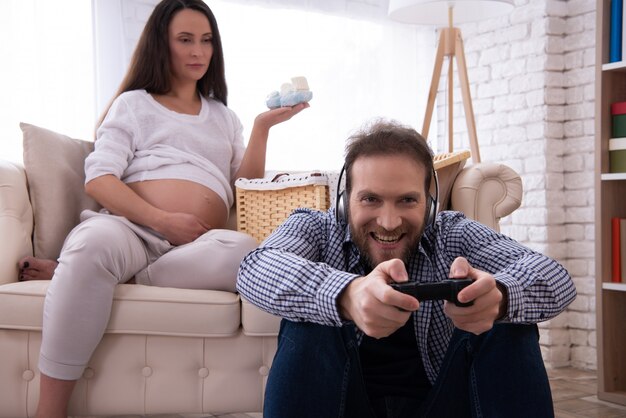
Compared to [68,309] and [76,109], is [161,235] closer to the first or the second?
[68,309]

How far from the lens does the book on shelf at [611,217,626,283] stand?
7.79 feet

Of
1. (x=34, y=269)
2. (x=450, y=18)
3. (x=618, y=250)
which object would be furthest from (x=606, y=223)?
(x=34, y=269)

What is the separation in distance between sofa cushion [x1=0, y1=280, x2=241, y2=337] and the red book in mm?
1406

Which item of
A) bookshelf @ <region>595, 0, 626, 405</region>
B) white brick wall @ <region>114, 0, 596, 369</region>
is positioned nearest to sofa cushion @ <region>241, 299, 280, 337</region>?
bookshelf @ <region>595, 0, 626, 405</region>

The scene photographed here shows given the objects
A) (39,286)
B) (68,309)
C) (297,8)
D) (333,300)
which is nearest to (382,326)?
(333,300)

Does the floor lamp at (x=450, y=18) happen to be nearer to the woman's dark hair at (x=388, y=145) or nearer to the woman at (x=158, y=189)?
the woman at (x=158, y=189)

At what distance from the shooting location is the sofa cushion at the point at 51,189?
6.48ft

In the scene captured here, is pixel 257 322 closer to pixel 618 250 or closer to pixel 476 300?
pixel 476 300

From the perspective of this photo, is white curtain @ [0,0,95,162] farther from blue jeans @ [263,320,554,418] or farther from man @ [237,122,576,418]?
blue jeans @ [263,320,554,418]

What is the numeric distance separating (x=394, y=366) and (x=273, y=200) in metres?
0.85

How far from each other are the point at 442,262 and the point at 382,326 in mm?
388

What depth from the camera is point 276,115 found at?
222 cm

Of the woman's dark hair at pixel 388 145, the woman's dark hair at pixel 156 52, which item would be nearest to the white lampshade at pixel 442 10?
the woman's dark hair at pixel 156 52

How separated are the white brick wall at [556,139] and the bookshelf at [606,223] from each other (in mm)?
561
